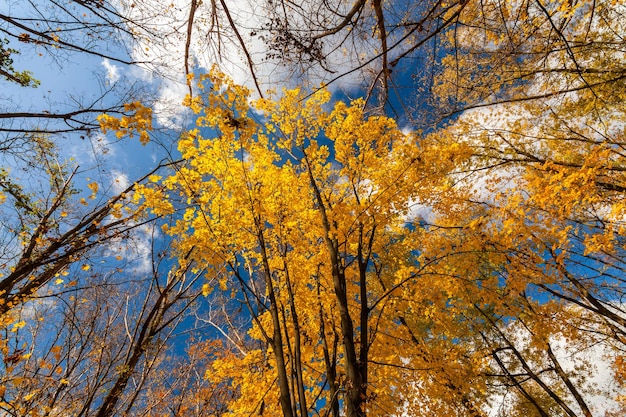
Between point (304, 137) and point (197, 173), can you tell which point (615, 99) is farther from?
point (197, 173)

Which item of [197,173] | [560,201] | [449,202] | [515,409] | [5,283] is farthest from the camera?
[515,409]

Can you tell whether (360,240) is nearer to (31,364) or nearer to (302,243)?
(302,243)

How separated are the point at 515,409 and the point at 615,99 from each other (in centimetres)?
993

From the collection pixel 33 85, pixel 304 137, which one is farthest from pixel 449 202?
pixel 33 85

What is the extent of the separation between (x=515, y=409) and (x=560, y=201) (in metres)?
8.72

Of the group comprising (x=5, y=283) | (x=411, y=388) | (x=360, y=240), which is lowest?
(x=411, y=388)

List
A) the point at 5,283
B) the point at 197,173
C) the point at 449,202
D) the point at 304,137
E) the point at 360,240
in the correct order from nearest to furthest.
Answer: the point at 5,283 < the point at 197,173 < the point at 360,240 < the point at 304,137 < the point at 449,202

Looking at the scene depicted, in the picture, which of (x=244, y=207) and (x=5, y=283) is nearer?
(x=5, y=283)

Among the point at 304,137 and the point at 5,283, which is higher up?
the point at 304,137

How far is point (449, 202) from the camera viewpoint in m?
7.32

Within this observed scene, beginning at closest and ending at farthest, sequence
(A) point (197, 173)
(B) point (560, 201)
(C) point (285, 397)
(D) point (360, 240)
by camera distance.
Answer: (C) point (285, 397), (A) point (197, 173), (D) point (360, 240), (B) point (560, 201)

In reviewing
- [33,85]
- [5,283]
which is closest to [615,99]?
[33,85]

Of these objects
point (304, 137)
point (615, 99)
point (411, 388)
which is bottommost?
point (411, 388)

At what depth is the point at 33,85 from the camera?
3.44 metres
